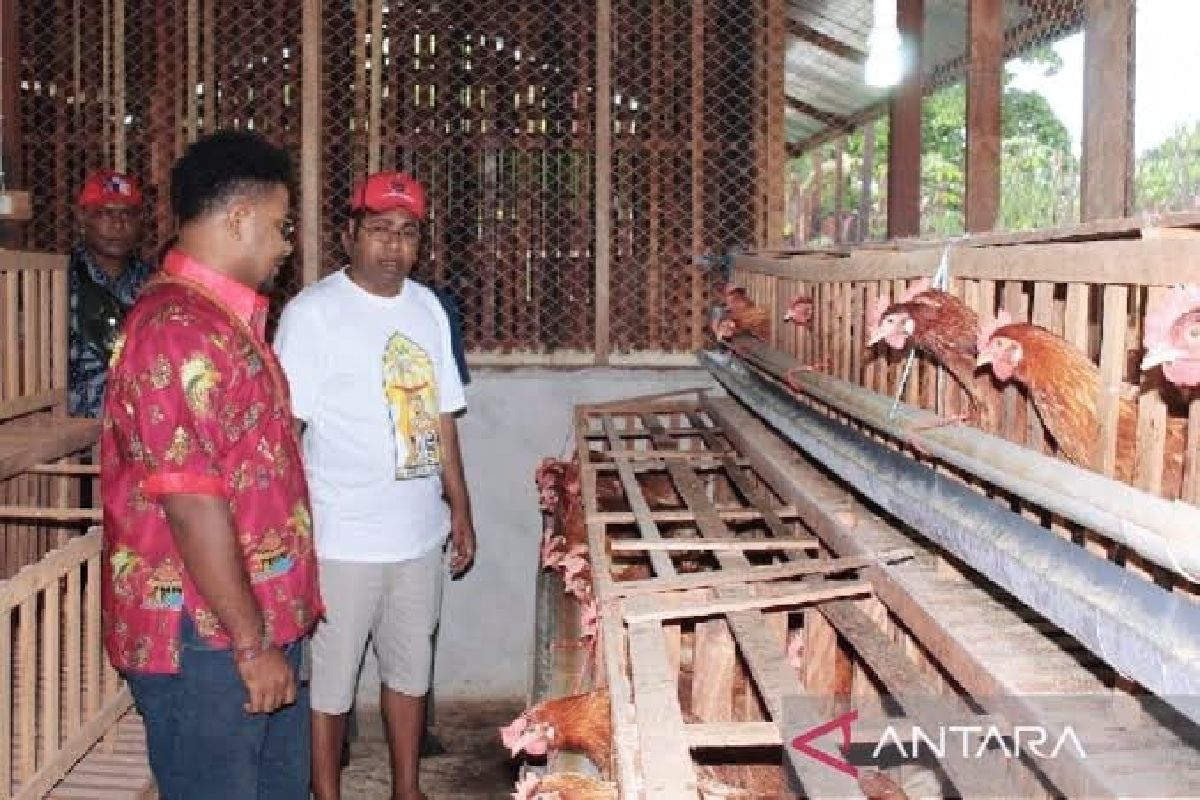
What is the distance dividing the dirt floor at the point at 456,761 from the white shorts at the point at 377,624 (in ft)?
4.60

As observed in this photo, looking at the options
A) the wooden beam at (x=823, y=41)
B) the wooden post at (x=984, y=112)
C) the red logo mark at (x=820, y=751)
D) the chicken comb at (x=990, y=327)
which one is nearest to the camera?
the red logo mark at (x=820, y=751)

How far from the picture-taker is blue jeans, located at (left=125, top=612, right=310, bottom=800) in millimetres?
2504

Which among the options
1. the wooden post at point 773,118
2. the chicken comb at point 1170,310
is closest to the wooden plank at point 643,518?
the chicken comb at point 1170,310

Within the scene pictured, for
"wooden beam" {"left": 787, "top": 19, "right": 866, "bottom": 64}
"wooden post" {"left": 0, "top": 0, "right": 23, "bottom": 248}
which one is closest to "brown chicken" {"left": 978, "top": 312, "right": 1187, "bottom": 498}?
"wooden post" {"left": 0, "top": 0, "right": 23, "bottom": 248}

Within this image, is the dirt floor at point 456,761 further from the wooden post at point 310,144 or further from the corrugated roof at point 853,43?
the corrugated roof at point 853,43

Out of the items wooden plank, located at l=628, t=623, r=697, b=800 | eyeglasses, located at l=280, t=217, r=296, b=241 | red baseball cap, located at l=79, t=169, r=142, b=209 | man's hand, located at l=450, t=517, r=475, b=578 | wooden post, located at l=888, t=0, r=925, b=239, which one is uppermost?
Answer: wooden post, located at l=888, t=0, r=925, b=239

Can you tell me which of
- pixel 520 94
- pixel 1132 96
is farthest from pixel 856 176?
pixel 1132 96

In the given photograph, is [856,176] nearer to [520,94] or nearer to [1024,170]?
[520,94]

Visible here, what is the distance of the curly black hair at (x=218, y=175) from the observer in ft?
8.34

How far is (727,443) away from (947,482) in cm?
273

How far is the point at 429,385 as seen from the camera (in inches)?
155

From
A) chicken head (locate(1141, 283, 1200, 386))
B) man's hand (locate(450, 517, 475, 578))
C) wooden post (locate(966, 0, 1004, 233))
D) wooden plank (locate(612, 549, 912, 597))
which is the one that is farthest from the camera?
man's hand (locate(450, 517, 475, 578))

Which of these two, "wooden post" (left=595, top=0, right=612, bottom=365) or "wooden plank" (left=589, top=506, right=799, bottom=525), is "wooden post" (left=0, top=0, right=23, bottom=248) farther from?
"wooden plank" (left=589, top=506, right=799, bottom=525)

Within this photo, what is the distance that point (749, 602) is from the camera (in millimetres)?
2338
